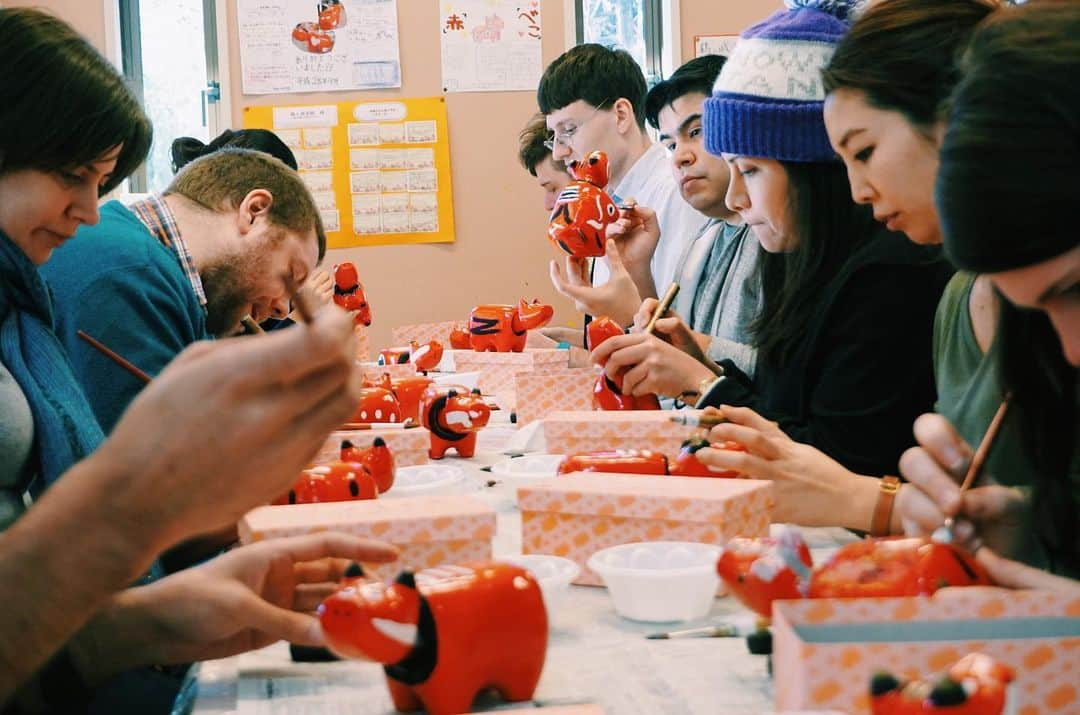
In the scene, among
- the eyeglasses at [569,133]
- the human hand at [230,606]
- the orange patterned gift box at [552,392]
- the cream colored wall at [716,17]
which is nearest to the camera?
the human hand at [230,606]

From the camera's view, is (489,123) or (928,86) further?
(489,123)

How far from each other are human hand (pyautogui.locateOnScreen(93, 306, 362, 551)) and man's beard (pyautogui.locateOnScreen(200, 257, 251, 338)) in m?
1.56

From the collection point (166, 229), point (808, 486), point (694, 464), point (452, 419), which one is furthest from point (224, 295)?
point (808, 486)

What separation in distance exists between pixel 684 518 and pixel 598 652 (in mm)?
207

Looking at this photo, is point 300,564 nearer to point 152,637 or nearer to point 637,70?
point 152,637

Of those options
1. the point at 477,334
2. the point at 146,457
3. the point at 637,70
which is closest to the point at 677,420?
the point at 146,457

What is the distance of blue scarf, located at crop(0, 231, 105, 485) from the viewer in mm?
A: 1463

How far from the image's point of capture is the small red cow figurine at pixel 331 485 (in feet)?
4.43

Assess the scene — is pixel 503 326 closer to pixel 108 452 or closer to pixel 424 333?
pixel 424 333

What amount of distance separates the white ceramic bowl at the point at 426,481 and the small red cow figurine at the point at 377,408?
0.22 meters

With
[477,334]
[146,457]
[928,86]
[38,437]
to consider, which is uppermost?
[928,86]

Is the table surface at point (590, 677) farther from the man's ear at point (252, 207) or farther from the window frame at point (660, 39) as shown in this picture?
the window frame at point (660, 39)

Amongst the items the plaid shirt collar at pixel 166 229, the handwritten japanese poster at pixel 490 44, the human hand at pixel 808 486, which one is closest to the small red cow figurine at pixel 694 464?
the human hand at pixel 808 486

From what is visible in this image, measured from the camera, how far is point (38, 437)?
1464mm
